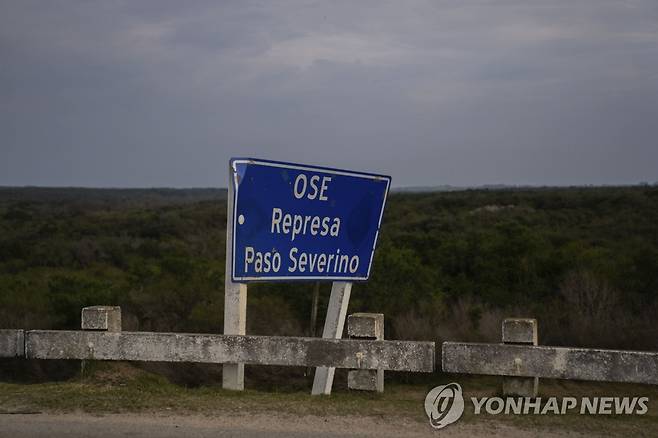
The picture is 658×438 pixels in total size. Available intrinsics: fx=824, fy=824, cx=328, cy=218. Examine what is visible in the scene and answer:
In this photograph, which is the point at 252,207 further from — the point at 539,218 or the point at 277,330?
the point at 539,218

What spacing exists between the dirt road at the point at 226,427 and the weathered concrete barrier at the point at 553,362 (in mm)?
1075

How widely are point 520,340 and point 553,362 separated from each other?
1.31ft

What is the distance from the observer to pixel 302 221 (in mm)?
9203

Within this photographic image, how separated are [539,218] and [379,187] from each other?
1333 inches

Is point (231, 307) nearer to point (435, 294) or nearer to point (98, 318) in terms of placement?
point (98, 318)

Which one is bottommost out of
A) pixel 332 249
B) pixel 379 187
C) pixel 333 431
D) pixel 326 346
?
pixel 333 431

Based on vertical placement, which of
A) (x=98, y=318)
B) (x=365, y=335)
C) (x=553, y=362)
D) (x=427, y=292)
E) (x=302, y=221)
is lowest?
(x=553, y=362)

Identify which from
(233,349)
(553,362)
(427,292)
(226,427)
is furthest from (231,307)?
(427,292)

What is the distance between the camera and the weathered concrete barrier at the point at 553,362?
7645mm

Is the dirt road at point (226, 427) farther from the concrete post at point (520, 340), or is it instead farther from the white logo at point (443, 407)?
the concrete post at point (520, 340)

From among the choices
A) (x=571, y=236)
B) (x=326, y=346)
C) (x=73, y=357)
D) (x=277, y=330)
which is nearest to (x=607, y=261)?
(x=277, y=330)

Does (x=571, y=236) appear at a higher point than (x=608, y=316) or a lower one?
higher

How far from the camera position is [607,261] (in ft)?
62.1

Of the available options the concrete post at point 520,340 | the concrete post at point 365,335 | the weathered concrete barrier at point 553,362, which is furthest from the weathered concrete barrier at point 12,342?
the concrete post at point 520,340
